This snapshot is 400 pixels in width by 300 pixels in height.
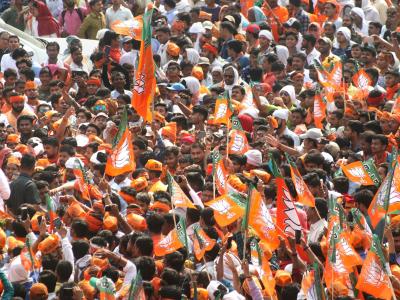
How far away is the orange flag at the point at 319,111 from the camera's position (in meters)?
19.8

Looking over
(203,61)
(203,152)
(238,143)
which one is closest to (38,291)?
(203,152)

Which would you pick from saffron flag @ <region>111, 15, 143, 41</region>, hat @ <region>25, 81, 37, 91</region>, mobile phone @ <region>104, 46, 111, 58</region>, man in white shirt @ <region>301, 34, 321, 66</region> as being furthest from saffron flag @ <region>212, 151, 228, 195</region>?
man in white shirt @ <region>301, 34, 321, 66</region>

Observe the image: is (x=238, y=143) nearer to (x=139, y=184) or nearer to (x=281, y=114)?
(x=281, y=114)

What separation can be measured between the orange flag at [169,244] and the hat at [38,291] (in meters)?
1.38

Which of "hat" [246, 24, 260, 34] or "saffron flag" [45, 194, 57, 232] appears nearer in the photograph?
"saffron flag" [45, 194, 57, 232]

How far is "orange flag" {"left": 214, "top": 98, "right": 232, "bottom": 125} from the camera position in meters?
19.3

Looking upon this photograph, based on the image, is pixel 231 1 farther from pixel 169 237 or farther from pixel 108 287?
pixel 108 287

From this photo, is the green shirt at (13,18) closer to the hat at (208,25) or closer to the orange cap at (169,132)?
the hat at (208,25)

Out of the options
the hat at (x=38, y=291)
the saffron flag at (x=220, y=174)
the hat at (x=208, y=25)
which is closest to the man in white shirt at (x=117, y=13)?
the hat at (x=208, y=25)

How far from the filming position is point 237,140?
60.6ft

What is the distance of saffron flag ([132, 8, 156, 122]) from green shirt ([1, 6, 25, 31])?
5.80m

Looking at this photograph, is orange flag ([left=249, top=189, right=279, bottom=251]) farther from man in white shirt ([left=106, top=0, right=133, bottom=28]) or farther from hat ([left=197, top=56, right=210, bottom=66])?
man in white shirt ([left=106, top=0, right=133, bottom=28])

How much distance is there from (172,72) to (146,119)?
2771 millimetres

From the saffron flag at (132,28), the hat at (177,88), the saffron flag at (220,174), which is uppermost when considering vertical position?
the saffron flag at (220,174)
